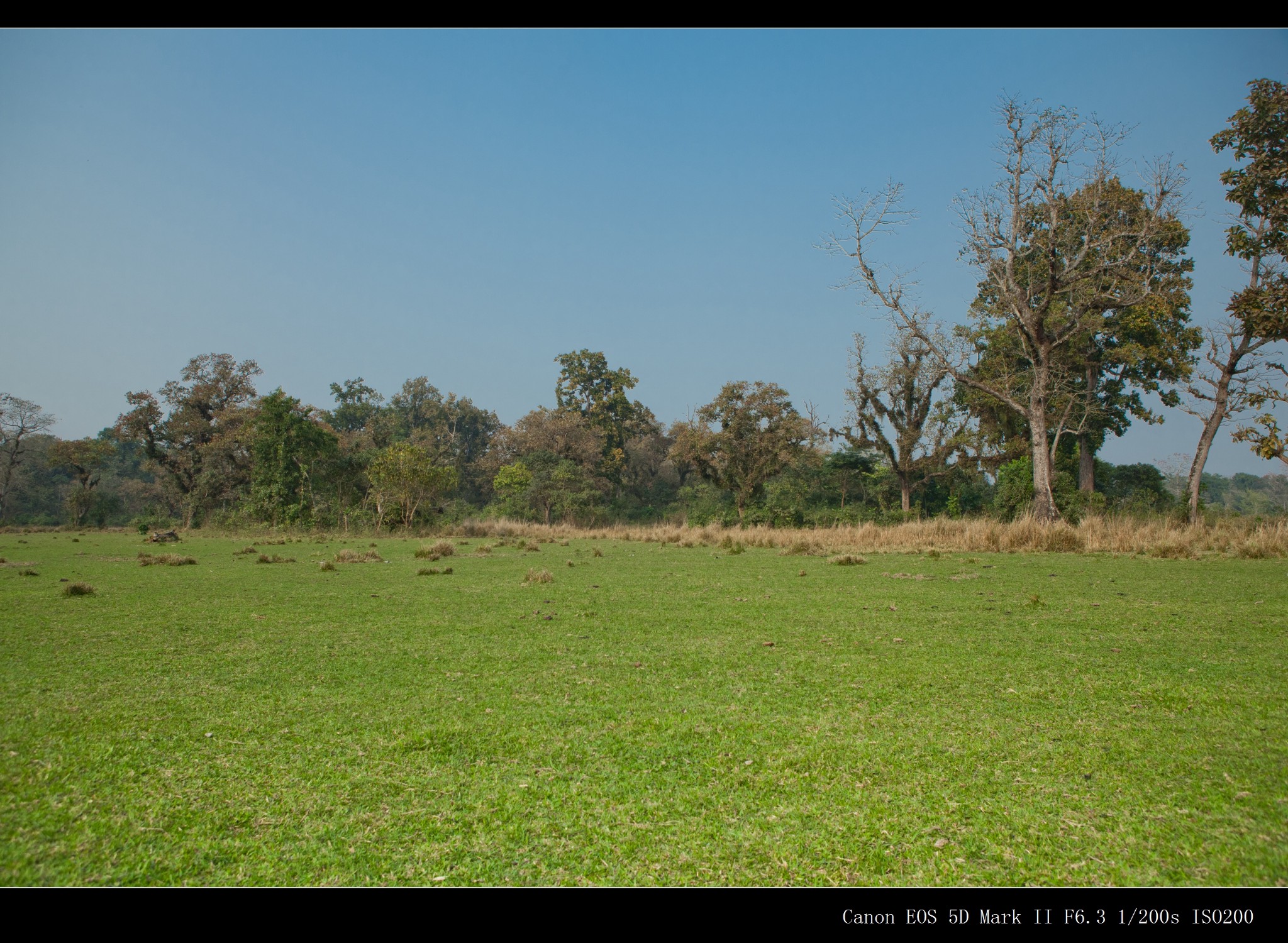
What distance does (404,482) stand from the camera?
24797 mm

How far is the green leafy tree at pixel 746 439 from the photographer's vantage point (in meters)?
29.0

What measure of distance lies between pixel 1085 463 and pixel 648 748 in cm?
3060

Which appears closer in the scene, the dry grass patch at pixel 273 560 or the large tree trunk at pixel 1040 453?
the dry grass patch at pixel 273 560

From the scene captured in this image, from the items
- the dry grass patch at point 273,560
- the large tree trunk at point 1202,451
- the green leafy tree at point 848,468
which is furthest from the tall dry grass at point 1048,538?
the green leafy tree at point 848,468

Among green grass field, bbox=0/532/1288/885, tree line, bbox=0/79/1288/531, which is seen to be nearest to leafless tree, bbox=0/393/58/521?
tree line, bbox=0/79/1288/531

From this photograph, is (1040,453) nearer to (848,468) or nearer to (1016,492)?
(1016,492)

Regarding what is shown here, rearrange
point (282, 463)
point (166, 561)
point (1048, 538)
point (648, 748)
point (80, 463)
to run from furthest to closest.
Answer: point (80, 463) < point (282, 463) < point (1048, 538) < point (166, 561) < point (648, 748)

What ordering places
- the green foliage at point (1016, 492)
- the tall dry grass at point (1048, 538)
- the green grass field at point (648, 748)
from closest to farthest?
1. the green grass field at point (648, 748)
2. the tall dry grass at point (1048, 538)
3. the green foliage at point (1016, 492)

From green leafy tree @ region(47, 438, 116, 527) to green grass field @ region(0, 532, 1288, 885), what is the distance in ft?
109

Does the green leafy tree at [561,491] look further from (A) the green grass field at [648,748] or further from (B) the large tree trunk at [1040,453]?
(A) the green grass field at [648,748]

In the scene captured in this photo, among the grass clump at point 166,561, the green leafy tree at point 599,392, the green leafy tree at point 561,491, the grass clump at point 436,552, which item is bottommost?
the grass clump at point 436,552

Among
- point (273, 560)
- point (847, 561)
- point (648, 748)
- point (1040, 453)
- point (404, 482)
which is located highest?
point (1040, 453)

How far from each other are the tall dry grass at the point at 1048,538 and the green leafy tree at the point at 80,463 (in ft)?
99.7

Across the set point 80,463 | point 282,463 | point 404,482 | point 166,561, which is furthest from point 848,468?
point 80,463
